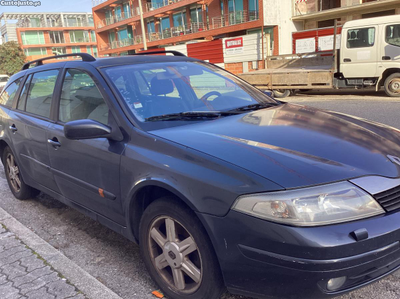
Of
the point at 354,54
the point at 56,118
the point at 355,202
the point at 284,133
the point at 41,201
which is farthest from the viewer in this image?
the point at 354,54

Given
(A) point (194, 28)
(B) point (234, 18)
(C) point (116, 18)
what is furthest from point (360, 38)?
(C) point (116, 18)

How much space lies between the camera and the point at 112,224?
297 centimetres

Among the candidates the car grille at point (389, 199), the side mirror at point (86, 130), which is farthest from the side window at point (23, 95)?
the car grille at point (389, 199)

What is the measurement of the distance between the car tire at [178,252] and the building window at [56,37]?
74759 mm

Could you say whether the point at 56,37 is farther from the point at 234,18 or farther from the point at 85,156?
the point at 85,156

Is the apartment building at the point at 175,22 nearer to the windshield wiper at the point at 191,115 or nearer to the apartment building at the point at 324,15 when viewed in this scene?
the apartment building at the point at 324,15

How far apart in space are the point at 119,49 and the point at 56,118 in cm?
4650

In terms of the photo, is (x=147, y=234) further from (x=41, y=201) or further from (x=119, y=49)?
(x=119, y=49)

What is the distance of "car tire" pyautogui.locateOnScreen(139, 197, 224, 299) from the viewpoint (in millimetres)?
2180

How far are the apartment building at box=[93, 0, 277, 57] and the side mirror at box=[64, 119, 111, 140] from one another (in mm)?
24408

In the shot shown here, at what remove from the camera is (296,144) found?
234 centimetres

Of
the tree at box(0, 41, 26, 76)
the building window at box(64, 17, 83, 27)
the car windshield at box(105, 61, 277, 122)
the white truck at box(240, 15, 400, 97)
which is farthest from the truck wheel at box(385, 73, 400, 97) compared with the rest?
the building window at box(64, 17, 83, 27)

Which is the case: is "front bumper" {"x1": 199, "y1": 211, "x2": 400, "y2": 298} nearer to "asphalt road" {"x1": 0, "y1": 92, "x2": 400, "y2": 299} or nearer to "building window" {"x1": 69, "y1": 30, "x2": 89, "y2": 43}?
"asphalt road" {"x1": 0, "y1": 92, "x2": 400, "y2": 299}

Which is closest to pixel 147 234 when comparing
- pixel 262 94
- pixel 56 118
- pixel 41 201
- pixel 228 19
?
pixel 56 118
